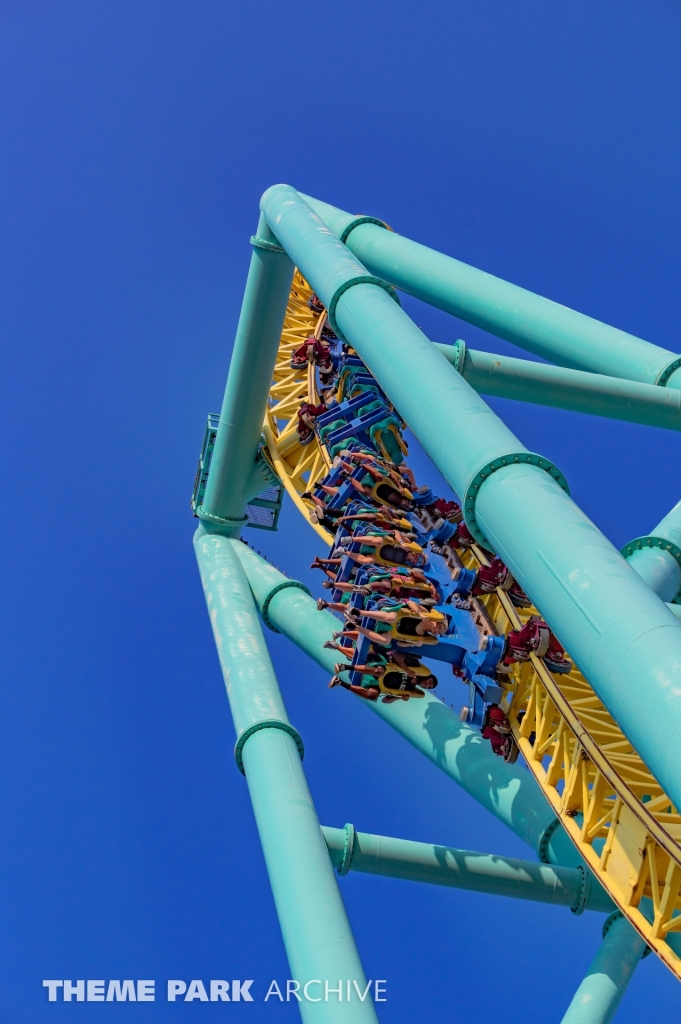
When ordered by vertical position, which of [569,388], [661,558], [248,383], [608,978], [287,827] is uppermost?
[248,383]

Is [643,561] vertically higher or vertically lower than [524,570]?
higher

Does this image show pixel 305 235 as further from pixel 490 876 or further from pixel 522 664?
pixel 490 876

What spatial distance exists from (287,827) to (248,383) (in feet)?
29.0

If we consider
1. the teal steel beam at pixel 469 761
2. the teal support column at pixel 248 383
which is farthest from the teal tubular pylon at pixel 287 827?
the teal support column at pixel 248 383

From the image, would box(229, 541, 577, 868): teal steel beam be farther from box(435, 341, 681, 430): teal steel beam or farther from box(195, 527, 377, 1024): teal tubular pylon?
box(435, 341, 681, 430): teal steel beam

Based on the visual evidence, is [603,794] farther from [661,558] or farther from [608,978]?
[661,558]

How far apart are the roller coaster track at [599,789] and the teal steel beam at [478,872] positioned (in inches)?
78.1

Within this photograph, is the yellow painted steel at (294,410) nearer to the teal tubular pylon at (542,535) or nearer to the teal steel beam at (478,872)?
the teal steel beam at (478,872)

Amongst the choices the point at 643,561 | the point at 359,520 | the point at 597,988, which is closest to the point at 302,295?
the point at 359,520

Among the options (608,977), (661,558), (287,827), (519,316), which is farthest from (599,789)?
(519,316)

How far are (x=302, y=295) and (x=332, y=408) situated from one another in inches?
201

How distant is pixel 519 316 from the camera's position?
42.4 ft

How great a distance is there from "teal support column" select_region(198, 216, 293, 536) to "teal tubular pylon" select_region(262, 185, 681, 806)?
23.0 feet

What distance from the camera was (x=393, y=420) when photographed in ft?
55.4
